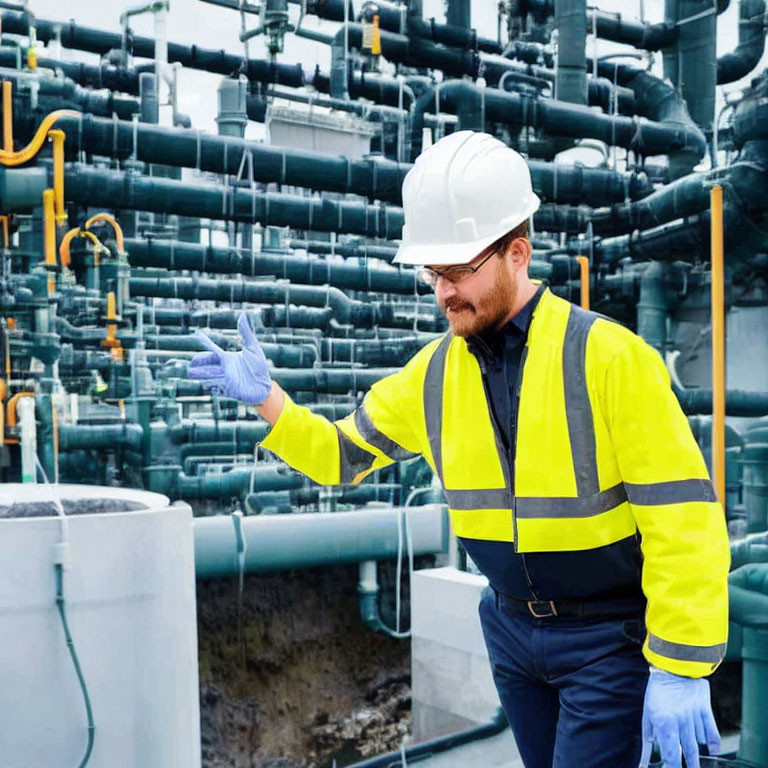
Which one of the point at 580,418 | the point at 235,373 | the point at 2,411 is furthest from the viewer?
the point at 2,411

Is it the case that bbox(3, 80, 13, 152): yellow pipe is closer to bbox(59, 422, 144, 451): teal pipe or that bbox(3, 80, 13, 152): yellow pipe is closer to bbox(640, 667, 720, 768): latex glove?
bbox(59, 422, 144, 451): teal pipe

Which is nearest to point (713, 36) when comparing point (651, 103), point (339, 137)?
point (651, 103)

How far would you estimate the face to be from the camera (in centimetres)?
151

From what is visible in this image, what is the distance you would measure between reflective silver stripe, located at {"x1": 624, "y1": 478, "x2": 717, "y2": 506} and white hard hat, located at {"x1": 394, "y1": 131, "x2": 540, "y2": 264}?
1.50ft

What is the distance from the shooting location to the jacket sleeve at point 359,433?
1.73m

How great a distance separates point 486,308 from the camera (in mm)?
1509

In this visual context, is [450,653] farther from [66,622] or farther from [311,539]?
[66,622]

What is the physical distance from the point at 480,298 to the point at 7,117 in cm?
453

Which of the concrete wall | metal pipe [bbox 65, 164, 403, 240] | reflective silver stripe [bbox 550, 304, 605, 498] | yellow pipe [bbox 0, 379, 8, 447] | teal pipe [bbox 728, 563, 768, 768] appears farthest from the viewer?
metal pipe [bbox 65, 164, 403, 240]

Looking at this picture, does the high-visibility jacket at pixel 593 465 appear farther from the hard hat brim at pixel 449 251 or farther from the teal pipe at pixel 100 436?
the teal pipe at pixel 100 436

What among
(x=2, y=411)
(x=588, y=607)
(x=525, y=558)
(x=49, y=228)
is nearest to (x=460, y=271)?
(x=525, y=558)

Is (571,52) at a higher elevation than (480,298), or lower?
higher

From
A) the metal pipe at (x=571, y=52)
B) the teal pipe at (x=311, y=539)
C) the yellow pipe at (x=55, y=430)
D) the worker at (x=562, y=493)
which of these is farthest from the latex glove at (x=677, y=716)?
the metal pipe at (x=571, y=52)

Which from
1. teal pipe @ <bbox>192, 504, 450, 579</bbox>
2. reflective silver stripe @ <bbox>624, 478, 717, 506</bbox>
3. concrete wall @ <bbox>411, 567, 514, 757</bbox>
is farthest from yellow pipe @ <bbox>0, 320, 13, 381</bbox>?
reflective silver stripe @ <bbox>624, 478, 717, 506</bbox>
